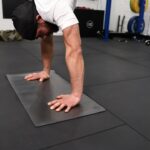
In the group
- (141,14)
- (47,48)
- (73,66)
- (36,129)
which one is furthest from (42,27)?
(141,14)

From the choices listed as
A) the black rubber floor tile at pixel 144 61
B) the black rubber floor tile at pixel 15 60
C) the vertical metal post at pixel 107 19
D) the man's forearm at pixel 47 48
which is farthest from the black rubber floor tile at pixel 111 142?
the vertical metal post at pixel 107 19

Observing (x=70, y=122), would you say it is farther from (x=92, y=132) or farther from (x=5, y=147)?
(x=5, y=147)

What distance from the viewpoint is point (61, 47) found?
3.79 metres

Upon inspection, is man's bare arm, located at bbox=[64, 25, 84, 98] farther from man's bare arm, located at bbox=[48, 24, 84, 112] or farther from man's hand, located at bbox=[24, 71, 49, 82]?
man's hand, located at bbox=[24, 71, 49, 82]

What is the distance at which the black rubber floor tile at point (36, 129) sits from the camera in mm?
1178

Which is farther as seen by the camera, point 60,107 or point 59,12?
point 60,107

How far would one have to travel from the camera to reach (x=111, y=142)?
1.22 m

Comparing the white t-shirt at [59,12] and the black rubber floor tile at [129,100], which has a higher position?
the white t-shirt at [59,12]

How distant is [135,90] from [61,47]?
6.70 feet

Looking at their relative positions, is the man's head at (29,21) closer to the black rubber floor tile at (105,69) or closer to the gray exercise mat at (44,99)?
the gray exercise mat at (44,99)

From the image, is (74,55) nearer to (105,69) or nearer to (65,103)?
(65,103)

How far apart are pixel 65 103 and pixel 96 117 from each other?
0.24 metres

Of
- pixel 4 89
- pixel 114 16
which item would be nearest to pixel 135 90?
pixel 4 89

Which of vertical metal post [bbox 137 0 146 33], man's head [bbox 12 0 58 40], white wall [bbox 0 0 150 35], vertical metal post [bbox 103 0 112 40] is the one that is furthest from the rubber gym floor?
white wall [bbox 0 0 150 35]
